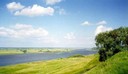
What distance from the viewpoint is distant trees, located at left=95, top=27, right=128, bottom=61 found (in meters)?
66.2

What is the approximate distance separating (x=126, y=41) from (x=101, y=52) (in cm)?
922

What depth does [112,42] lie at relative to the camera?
67.4 m

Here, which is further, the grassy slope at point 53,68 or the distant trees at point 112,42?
the grassy slope at point 53,68

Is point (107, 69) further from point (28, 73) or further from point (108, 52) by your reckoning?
point (28, 73)

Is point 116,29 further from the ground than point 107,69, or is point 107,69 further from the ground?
point 116,29

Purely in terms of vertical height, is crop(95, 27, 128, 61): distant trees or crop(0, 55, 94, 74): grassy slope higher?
crop(95, 27, 128, 61): distant trees

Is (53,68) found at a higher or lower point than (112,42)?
lower

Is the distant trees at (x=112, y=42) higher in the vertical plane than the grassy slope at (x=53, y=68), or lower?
higher

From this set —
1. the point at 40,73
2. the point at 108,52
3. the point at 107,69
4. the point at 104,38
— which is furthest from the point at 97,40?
the point at 107,69

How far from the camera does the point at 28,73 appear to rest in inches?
3605

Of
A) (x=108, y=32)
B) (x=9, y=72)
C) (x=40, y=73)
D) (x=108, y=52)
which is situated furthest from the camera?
(x=9, y=72)

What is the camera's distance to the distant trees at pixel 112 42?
217ft

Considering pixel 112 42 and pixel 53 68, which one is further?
pixel 53 68

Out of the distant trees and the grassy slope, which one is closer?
the distant trees
